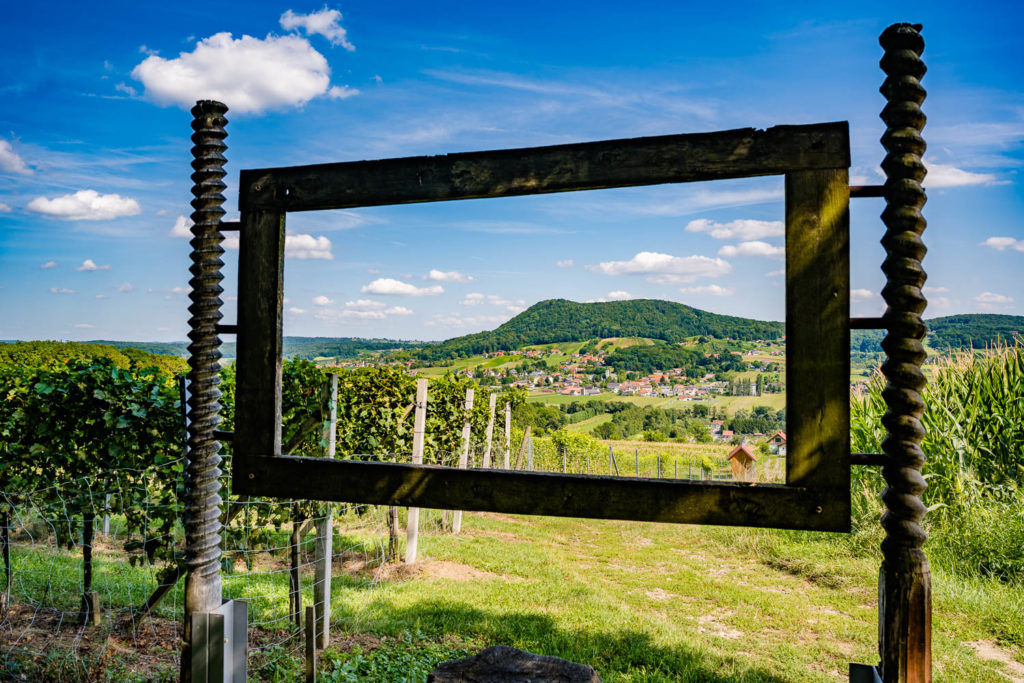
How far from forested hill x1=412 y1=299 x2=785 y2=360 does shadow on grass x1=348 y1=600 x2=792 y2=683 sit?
2.15m

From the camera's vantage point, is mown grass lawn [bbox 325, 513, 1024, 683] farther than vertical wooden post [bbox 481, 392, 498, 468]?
No

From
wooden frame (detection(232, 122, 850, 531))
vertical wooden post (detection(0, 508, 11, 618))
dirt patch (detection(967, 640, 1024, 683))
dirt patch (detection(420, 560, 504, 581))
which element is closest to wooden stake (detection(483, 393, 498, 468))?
dirt patch (detection(420, 560, 504, 581))

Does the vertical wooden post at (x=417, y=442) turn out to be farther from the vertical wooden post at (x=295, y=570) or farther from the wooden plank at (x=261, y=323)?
the wooden plank at (x=261, y=323)

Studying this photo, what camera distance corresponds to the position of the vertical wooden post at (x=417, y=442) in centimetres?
629

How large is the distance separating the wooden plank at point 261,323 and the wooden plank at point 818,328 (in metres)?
1.62

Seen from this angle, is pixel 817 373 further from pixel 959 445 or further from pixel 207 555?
pixel 959 445

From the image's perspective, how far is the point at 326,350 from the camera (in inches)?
209

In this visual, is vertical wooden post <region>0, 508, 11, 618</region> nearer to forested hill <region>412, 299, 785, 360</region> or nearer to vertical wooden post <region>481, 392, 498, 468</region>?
forested hill <region>412, 299, 785, 360</region>

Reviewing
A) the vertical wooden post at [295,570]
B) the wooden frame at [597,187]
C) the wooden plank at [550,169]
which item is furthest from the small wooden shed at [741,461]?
the wooden plank at [550,169]

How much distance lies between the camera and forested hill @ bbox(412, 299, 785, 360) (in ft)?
14.8

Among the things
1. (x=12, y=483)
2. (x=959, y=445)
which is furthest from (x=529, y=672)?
(x=959, y=445)

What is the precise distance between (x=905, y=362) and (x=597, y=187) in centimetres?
99

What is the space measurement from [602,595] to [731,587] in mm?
1340

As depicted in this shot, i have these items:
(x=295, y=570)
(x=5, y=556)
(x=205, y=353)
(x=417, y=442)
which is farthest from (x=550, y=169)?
(x=5, y=556)
